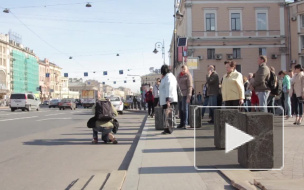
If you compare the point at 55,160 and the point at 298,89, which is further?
the point at 298,89

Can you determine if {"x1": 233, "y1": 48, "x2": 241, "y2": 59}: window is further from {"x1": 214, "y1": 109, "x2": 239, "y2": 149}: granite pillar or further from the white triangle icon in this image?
the white triangle icon

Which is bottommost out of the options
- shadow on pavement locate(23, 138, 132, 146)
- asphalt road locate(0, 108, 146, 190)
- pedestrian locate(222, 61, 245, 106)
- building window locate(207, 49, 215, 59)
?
asphalt road locate(0, 108, 146, 190)

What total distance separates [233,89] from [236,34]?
43.1 metres

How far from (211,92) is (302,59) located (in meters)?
43.2

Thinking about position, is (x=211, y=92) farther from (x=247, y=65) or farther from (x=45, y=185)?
(x=247, y=65)

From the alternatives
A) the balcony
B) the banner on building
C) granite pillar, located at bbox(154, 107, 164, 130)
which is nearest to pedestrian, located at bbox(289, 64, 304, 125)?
granite pillar, located at bbox(154, 107, 164, 130)

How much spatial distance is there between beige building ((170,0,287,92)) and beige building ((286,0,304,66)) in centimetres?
98

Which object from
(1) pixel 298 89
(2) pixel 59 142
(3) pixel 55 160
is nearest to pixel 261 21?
(1) pixel 298 89

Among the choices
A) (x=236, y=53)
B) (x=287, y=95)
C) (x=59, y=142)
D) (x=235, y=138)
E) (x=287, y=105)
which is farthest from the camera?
(x=236, y=53)

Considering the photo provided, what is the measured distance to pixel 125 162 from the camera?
6754mm

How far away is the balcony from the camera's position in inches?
1911

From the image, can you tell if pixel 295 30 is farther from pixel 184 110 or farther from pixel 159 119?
pixel 184 110

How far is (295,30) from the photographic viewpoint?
4978 cm

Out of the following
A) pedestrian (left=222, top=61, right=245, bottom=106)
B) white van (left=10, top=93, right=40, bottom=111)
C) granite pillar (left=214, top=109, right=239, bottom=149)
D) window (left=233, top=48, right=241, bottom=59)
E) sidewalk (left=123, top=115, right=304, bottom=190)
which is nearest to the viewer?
sidewalk (left=123, top=115, right=304, bottom=190)
